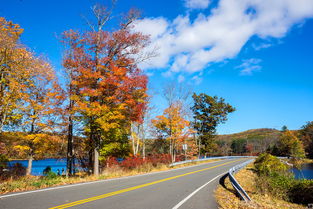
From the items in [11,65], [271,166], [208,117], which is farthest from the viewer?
[208,117]

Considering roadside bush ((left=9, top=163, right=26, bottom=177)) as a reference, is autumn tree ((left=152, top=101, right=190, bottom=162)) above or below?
above

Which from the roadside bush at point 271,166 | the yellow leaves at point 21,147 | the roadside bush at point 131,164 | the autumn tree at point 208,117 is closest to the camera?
the roadside bush at point 131,164

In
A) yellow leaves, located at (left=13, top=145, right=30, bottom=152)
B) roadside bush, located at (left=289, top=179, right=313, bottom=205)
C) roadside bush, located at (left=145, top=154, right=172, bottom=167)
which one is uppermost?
yellow leaves, located at (left=13, top=145, right=30, bottom=152)

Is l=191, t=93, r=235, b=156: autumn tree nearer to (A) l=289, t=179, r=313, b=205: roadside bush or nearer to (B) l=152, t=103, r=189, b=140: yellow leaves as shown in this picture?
(B) l=152, t=103, r=189, b=140: yellow leaves

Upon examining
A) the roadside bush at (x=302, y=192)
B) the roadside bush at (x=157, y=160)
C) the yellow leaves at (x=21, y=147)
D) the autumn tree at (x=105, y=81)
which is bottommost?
the roadside bush at (x=302, y=192)

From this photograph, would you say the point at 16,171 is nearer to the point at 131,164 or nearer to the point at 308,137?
the point at 131,164

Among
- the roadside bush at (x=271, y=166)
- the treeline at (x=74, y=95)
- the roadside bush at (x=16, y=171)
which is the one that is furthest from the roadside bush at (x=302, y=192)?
the roadside bush at (x=16, y=171)

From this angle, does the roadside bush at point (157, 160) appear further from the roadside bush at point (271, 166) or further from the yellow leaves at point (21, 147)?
the yellow leaves at point (21, 147)

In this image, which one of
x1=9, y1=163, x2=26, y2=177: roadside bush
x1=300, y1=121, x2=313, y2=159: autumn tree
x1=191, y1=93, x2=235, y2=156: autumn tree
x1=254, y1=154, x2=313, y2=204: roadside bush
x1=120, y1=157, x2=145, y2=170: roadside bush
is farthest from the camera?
x1=300, y1=121, x2=313, y2=159: autumn tree

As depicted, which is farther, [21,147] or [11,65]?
[21,147]

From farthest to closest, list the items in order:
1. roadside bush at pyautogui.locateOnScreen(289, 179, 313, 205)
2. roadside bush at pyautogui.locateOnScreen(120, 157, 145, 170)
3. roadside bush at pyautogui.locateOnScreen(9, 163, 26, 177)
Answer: roadside bush at pyautogui.locateOnScreen(120, 157, 145, 170)
roadside bush at pyautogui.locateOnScreen(9, 163, 26, 177)
roadside bush at pyautogui.locateOnScreen(289, 179, 313, 205)

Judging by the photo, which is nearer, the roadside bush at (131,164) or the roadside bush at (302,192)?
the roadside bush at (302,192)

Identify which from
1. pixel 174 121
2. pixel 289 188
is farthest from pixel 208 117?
pixel 289 188

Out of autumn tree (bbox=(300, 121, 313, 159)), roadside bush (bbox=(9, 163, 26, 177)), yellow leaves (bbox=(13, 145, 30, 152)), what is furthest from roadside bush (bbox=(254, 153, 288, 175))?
autumn tree (bbox=(300, 121, 313, 159))
